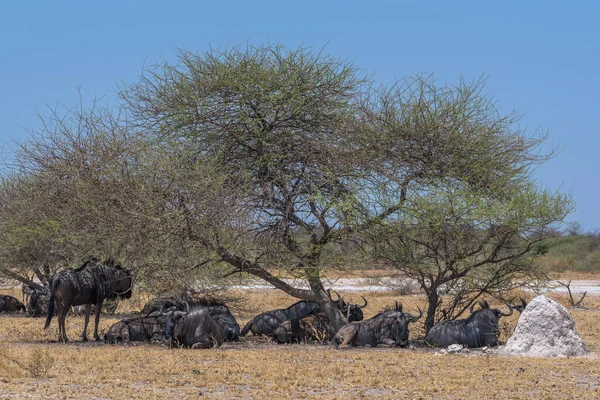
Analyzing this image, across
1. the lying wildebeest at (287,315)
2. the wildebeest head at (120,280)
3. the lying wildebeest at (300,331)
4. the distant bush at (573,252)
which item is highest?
the distant bush at (573,252)

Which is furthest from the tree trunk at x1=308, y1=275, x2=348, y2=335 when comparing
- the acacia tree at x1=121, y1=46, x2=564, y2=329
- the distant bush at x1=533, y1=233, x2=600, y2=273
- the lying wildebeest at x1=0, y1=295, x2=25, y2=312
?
the distant bush at x1=533, y1=233, x2=600, y2=273

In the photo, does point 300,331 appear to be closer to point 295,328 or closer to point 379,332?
point 295,328

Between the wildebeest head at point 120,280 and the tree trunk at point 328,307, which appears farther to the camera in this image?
the tree trunk at point 328,307

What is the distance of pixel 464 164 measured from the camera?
16.4 metres

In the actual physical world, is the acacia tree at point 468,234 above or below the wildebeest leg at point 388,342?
above

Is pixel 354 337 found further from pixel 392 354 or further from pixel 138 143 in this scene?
pixel 138 143

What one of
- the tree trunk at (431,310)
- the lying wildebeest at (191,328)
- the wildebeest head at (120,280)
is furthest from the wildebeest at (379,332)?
the wildebeest head at (120,280)

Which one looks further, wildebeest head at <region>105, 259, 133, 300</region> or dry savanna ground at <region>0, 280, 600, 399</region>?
wildebeest head at <region>105, 259, 133, 300</region>

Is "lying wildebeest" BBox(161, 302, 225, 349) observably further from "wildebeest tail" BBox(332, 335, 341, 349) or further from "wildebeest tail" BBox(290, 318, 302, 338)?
"wildebeest tail" BBox(332, 335, 341, 349)

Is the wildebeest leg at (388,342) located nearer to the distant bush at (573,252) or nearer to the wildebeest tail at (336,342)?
the wildebeest tail at (336,342)

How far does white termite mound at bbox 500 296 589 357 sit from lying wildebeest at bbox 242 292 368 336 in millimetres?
4196

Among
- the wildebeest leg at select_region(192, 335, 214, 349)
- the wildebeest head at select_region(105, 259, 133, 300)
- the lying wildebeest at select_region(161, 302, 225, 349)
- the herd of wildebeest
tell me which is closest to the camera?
the wildebeest leg at select_region(192, 335, 214, 349)

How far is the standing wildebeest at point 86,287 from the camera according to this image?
597 inches

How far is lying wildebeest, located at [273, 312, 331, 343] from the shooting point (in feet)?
51.8
